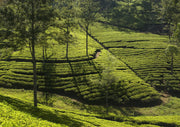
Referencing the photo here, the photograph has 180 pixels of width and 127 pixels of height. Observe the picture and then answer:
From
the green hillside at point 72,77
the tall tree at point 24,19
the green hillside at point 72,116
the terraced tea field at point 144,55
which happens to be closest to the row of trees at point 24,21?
the tall tree at point 24,19

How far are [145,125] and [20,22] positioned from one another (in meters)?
31.2

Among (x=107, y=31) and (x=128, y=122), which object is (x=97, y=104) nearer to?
(x=128, y=122)

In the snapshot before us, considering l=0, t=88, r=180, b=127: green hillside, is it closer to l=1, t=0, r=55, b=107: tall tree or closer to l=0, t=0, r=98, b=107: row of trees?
l=0, t=0, r=98, b=107: row of trees

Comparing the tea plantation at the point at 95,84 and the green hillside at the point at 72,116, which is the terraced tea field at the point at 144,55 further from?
the green hillside at the point at 72,116

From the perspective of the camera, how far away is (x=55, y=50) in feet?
214

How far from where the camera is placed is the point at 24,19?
2312 cm

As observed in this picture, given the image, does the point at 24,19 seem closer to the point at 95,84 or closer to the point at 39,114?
the point at 39,114

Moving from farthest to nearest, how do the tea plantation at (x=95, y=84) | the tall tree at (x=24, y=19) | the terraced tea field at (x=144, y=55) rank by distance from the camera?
the terraced tea field at (x=144, y=55) < the tea plantation at (x=95, y=84) < the tall tree at (x=24, y=19)

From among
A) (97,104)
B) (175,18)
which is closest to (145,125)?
(97,104)

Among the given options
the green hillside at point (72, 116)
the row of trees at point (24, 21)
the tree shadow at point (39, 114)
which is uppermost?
the row of trees at point (24, 21)

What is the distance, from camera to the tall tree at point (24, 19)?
71.6 ft

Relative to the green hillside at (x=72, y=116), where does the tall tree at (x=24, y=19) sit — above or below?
above

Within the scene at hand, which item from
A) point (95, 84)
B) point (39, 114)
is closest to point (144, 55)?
point (95, 84)

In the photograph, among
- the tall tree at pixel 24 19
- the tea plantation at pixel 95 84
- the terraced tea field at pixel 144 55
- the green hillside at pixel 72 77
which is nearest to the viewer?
the tall tree at pixel 24 19
